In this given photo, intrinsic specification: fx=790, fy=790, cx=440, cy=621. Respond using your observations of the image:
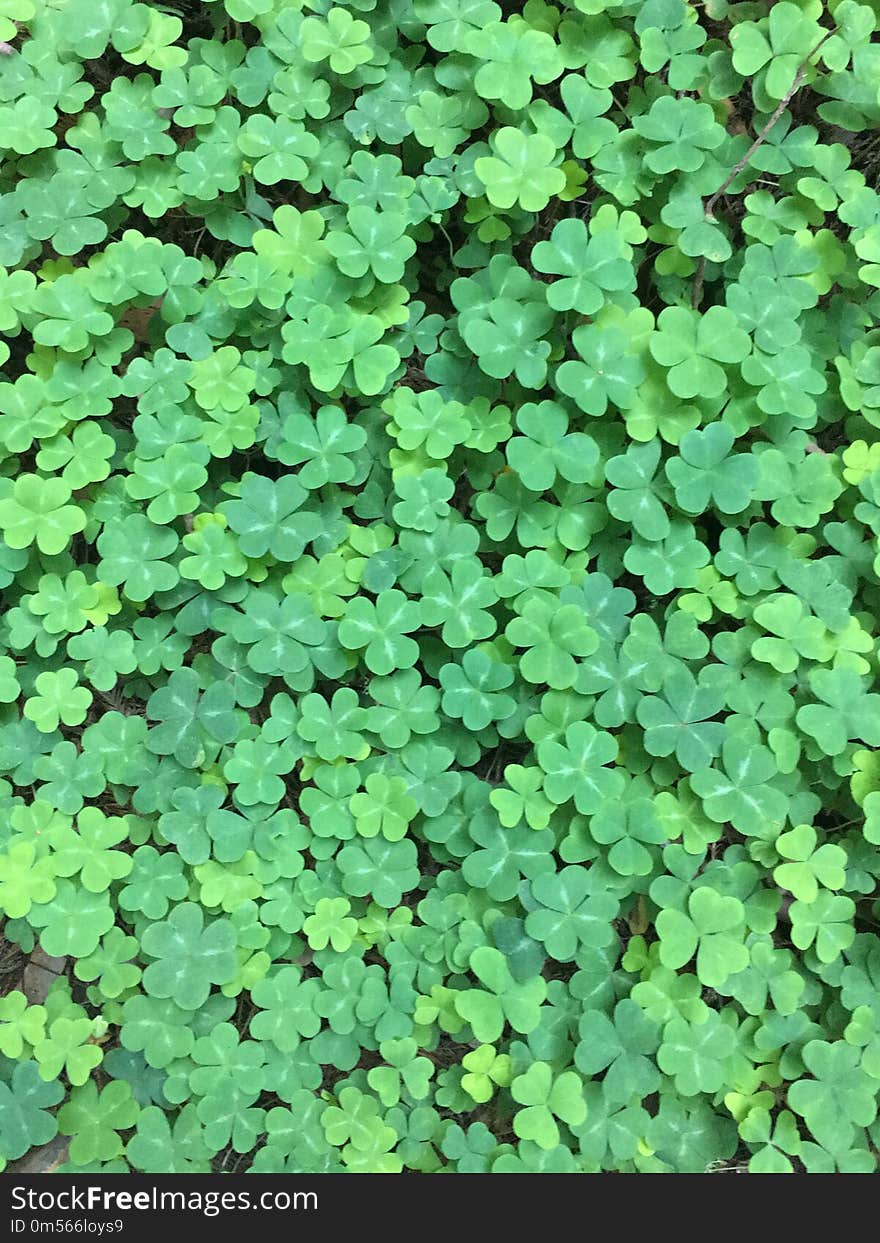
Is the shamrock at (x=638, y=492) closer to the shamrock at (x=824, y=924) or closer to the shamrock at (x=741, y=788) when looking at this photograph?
the shamrock at (x=741, y=788)

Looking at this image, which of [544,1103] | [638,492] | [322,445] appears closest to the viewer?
[544,1103]

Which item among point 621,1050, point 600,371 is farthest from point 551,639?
point 621,1050

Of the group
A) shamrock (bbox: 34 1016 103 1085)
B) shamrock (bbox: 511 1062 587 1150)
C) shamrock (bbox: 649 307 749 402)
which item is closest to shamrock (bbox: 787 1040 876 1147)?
shamrock (bbox: 511 1062 587 1150)

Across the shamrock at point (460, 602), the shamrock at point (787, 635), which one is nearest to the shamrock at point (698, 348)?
the shamrock at point (787, 635)

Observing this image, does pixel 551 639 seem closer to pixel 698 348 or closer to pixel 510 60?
pixel 698 348

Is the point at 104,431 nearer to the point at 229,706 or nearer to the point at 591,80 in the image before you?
the point at 229,706
